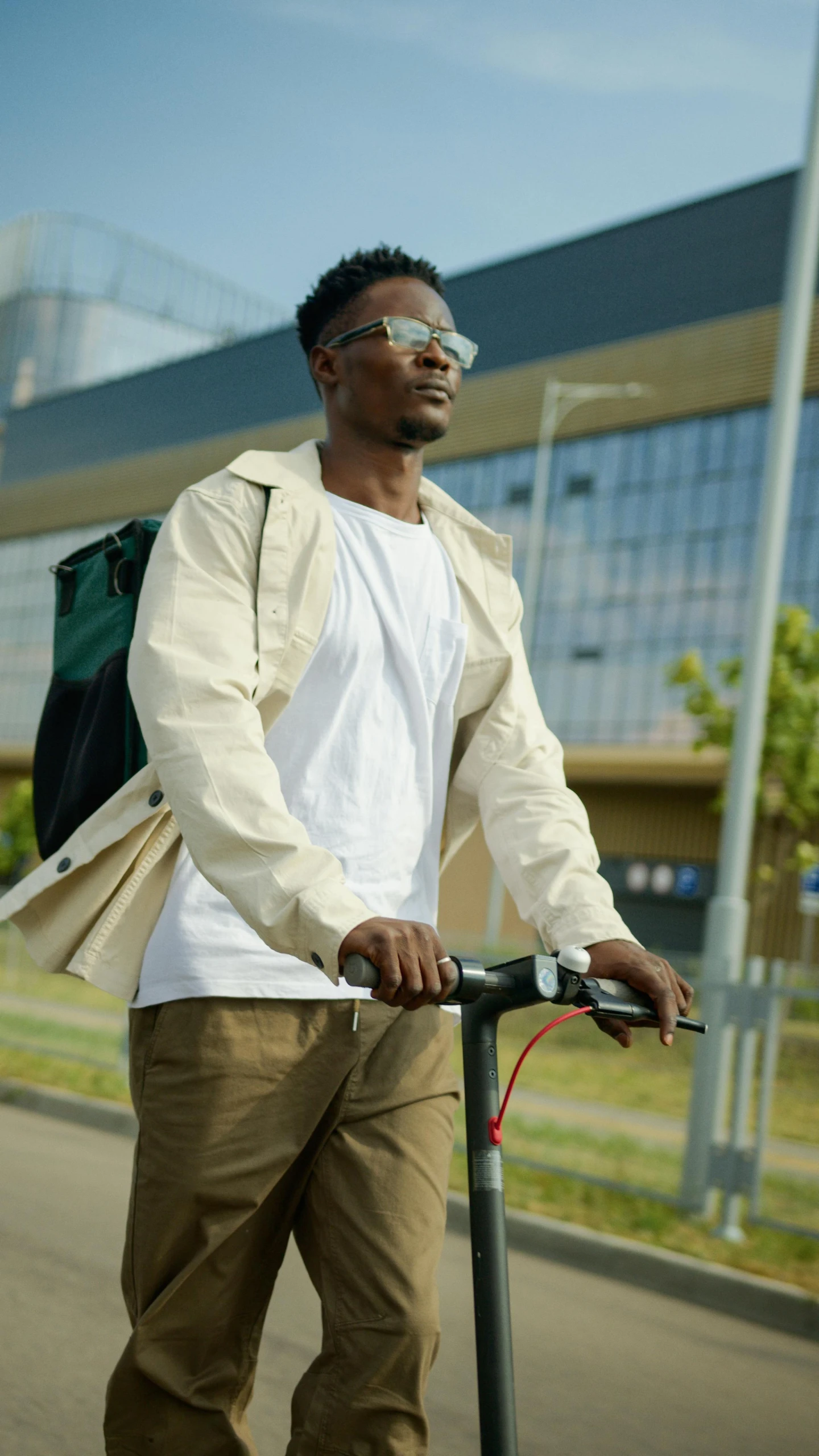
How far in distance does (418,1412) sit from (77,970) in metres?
0.80

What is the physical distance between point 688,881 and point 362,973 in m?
38.1

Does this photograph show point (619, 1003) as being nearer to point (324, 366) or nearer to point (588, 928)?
point (588, 928)


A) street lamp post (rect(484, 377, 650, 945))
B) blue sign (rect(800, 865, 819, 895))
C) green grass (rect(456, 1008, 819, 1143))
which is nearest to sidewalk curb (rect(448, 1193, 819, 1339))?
green grass (rect(456, 1008, 819, 1143))

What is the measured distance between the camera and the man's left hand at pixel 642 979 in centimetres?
217

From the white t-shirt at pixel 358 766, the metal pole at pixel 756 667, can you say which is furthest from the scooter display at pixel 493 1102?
the metal pole at pixel 756 667

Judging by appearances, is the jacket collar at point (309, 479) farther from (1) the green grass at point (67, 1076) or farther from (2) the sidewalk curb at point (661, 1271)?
(1) the green grass at point (67, 1076)

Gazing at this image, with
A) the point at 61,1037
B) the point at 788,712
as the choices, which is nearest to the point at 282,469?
the point at 61,1037

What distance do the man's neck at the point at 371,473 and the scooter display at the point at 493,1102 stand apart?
0.97m

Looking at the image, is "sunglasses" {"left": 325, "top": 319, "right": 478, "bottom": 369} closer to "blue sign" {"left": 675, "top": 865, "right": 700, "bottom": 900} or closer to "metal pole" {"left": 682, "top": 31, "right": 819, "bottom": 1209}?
"metal pole" {"left": 682, "top": 31, "right": 819, "bottom": 1209}

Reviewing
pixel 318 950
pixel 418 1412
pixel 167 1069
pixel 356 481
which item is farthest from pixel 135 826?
pixel 418 1412

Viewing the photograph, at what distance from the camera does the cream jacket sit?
2.17m

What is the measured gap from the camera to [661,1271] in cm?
673

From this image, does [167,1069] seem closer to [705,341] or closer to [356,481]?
[356,481]

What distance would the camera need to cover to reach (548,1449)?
4137mm
